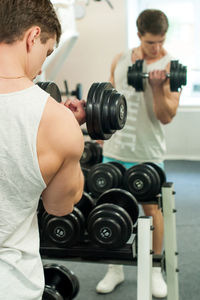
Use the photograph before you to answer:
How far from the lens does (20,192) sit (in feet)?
2.99

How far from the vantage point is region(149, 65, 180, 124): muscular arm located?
87.6 inches

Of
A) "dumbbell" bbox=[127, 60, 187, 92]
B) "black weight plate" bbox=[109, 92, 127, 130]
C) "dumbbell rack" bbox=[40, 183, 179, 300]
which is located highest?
"black weight plate" bbox=[109, 92, 127, 130]

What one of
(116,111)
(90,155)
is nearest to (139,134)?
(90,155)

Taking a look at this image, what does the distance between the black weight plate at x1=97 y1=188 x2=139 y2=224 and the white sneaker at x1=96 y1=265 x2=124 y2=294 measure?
23.5 inches

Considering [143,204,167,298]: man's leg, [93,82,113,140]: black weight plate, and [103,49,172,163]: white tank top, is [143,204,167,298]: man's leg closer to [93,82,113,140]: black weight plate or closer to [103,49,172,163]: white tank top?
[103,49,172,163]: white tank top

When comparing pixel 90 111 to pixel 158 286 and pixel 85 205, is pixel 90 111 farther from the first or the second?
pixel 158 286

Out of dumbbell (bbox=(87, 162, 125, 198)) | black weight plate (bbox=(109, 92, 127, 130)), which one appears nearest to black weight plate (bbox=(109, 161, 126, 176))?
dumbbell (bbox=(87, 162, 125, 198))

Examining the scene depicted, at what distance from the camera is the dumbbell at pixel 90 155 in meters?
2.73

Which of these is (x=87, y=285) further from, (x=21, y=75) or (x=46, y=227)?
(x=21, y=75)

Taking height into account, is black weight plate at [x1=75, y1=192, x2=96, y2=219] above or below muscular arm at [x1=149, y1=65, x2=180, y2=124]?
below

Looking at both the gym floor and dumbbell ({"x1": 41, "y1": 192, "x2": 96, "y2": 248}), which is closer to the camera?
dumbbell ({"x1": 41, "y1": 192, "x2": 96, "y2": 248})

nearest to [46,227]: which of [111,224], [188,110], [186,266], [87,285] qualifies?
[111,224]

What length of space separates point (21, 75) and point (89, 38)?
15.3ft

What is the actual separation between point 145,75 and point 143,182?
0.55m
